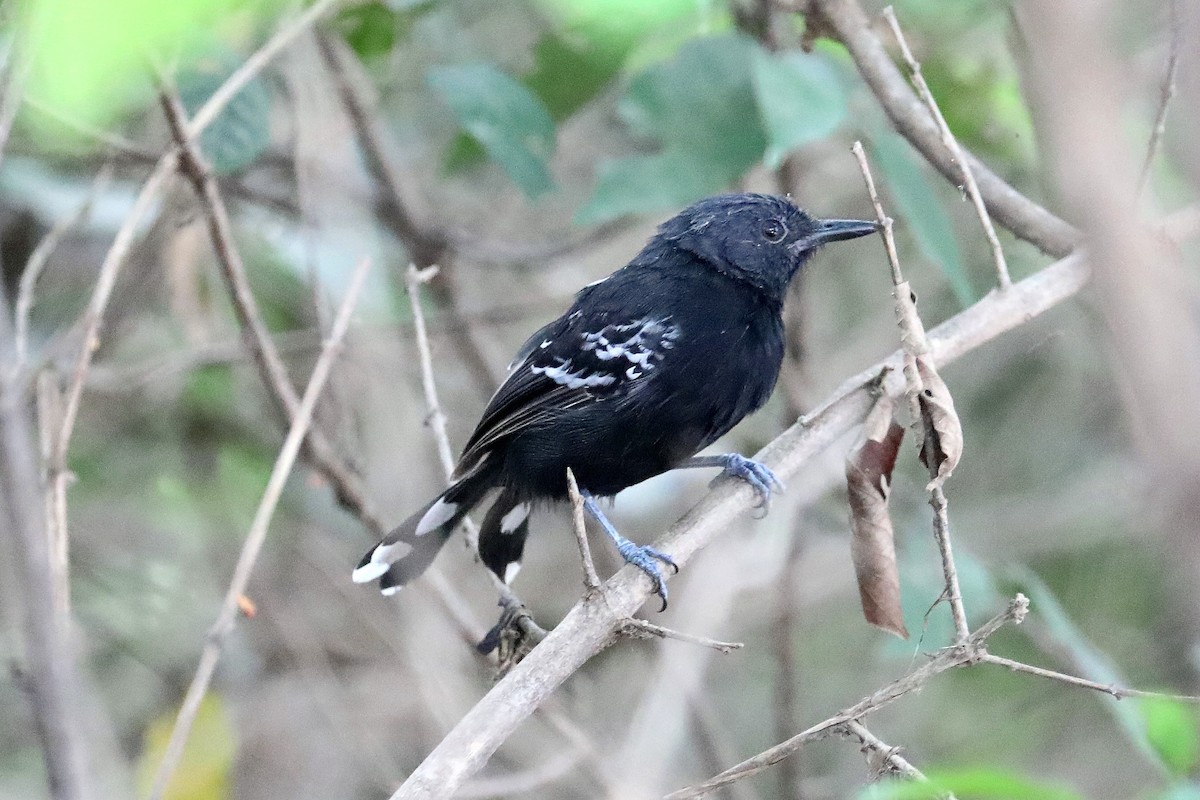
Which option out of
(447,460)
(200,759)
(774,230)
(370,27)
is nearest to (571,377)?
(447,460)

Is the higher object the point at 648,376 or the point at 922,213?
the point at 922,213

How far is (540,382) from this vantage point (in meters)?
3.62

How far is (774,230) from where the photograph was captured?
377cm

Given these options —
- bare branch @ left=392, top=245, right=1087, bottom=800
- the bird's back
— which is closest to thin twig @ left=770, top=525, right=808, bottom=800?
the bird's back

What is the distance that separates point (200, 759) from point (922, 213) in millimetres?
3145

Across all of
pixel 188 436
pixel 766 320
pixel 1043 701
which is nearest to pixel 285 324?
pixel 188 436

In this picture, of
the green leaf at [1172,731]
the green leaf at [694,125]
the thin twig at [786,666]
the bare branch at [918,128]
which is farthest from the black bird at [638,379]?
the thin twig at [786,666]

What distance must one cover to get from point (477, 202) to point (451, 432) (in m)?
1.18

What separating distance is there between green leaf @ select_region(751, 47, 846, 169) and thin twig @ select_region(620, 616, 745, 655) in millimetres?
1274

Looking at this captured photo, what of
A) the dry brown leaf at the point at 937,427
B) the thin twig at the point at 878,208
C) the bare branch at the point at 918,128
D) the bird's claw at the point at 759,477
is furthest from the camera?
the bare branch at the point at 918,128

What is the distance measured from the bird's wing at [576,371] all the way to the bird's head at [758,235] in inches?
13.7

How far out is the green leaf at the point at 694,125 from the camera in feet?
11.6

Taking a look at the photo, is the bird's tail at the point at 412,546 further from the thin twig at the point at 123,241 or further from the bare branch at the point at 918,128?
the bare branch at the point at 918,128

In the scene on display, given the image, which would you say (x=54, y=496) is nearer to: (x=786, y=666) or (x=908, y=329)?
(x=908, y=329)
